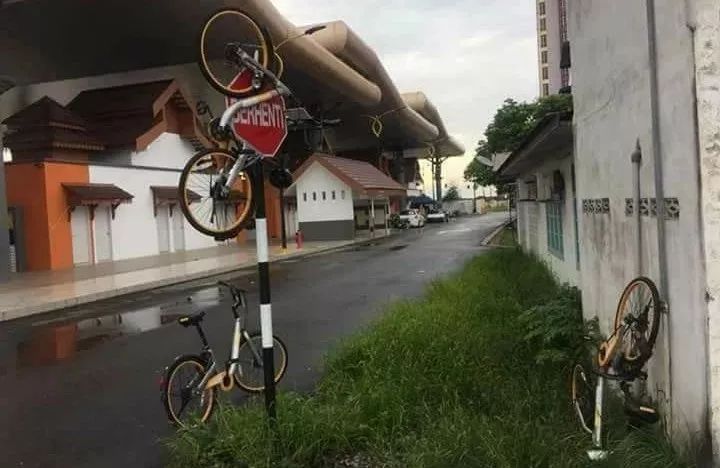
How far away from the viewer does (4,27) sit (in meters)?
25.2

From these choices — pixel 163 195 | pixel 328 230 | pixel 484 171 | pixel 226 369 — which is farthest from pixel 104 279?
pixel 484 171

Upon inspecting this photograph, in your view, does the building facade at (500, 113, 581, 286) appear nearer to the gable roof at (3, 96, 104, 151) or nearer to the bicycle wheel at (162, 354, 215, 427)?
the bicycle wheel at (162, 354, 215, 427)

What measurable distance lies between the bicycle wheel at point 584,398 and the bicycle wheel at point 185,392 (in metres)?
2.84

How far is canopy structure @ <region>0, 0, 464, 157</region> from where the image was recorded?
24.7m

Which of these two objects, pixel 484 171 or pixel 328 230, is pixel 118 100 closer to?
pixel 328 230

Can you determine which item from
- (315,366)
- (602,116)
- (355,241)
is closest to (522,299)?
(315,366)

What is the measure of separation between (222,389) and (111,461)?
104 cm

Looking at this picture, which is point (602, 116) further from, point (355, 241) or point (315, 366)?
point (355, 241)

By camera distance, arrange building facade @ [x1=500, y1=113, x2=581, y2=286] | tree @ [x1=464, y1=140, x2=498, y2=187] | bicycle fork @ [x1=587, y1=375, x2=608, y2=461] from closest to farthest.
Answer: bicycle fork @ [x1=587, y1=375, x2=608, y2=461] < building facade @ [x1=500, y1=113, x2=581, y2=286] < tree @ [x1=464, y1=140, x2=498, y2=187]

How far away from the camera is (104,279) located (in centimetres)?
1991

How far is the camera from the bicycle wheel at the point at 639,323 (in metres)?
3.96

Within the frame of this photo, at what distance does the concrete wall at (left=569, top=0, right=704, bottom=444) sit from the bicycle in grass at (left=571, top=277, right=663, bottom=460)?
0.10 m

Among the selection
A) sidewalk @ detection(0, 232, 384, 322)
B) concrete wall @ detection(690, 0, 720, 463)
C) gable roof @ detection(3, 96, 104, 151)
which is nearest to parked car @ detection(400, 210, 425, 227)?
sidewalk @ detection(0, 232, 384, 322)

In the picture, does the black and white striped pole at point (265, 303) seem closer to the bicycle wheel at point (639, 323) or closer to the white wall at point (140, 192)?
the bicycle wheel at point (639, 323)
